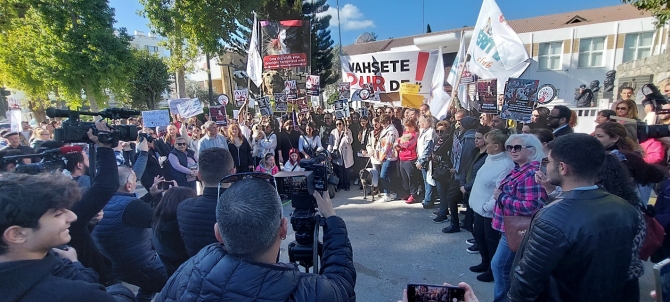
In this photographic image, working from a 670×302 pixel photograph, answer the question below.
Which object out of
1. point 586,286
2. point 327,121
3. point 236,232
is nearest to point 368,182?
point 327,121

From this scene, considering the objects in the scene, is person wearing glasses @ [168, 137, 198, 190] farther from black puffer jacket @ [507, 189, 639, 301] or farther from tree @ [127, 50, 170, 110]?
tree @ [127, 50, 170, 110]

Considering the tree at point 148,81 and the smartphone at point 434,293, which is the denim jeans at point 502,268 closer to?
the smartphone at point 434,293

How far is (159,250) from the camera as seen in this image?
2.58 m

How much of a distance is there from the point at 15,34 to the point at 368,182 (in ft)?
65.5

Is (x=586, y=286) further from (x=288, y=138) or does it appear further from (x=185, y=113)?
(x=185, y=113)

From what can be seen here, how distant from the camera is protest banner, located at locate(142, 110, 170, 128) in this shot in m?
7.84

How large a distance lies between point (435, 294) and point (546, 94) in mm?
9300

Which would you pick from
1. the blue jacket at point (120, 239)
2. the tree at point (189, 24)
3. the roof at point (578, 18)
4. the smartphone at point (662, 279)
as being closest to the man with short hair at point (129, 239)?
the blue jacket at point (120, 239)

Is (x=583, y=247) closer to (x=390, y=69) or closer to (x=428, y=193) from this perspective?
(x=428, y=193)

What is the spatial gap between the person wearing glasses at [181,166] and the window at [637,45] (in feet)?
89.3

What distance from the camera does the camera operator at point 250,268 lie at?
42.8 inches

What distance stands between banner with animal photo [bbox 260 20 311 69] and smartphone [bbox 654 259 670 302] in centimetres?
1309

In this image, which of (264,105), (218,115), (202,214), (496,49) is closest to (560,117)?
(496,49)

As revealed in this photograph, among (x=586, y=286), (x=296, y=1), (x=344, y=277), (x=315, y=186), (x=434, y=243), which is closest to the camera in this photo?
(x=344, y=277)
